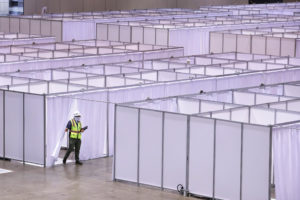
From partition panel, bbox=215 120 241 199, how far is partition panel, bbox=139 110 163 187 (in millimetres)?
2453

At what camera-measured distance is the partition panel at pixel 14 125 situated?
3259 centimetres

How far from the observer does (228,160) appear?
26.7 metres

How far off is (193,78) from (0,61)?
496 inches

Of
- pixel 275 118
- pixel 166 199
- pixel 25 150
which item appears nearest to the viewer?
pixel 166 199

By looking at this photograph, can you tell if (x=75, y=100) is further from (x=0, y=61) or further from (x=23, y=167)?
(x=0, y=61)

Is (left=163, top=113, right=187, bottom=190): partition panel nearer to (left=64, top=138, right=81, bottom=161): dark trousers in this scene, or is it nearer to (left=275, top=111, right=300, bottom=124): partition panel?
(left=275, top=111, right=300, bottom=124): partition panel

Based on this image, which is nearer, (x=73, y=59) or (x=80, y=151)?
(x=80, y=151)

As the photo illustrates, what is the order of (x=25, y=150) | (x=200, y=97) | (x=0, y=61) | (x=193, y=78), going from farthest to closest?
(x=0, y=61), (x=193, y=78), (x=200, y=97), (x=25, y=150)

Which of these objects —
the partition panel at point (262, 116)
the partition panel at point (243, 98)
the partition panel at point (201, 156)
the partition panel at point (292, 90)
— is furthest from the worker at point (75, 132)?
the partition panel at point (292, 90)

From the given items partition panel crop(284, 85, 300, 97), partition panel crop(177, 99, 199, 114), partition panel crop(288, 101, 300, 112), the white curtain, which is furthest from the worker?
partition panel crop(284, 85, 300, 97)

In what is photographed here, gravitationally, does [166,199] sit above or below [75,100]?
below

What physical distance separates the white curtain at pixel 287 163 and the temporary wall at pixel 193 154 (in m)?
0.79

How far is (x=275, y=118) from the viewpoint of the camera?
30.2m

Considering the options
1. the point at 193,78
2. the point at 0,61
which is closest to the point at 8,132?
the point at 193,78
